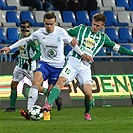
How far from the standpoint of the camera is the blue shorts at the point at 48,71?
539 inches

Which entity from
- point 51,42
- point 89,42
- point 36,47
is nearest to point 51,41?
point 51,42

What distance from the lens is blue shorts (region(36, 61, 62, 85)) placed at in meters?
13.7

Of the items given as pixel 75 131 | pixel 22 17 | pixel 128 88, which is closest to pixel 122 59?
pixel 128 88

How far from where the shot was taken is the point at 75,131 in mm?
10641

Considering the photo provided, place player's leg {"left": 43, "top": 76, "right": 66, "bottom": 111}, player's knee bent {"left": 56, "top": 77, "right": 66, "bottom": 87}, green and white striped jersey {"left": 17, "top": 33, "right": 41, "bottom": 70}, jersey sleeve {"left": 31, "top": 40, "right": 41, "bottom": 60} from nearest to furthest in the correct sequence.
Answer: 1. player's leg {"left": 43, "top": 76, "right": 66, "bottom": 111}
2. player's knee bent {"left": 56, "top": 77, "right": 66, "bottom": 87}
3. jersey sleeve {"left": 31, "top": 40, "right": 41, "bottom": 60}
4. green and white striped jersey {"left": 17, "top": 33, "right": 41, "bottom": 70}

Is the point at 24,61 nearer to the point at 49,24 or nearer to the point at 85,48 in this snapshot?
the point at 85,48

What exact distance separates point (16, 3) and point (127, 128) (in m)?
15.7

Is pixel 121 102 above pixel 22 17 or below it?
below

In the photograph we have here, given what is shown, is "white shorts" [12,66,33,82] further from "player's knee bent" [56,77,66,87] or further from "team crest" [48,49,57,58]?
"player's knee bent" [56,77,66,87]

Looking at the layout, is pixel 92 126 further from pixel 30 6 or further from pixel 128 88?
pixel 30 6

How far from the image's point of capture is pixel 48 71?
1384 centimetres

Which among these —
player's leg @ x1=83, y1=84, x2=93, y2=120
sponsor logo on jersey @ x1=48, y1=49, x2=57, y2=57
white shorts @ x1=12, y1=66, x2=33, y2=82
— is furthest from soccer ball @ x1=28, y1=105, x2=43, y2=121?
white shorts @ x1=12, y1=66, x2=33, y2=82

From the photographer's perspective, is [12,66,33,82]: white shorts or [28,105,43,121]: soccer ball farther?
[12,66,33,82]: white shorts

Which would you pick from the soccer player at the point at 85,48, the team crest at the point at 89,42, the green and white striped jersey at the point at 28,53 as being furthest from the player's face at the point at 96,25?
the green and white striped jersey at the point at 28,53
